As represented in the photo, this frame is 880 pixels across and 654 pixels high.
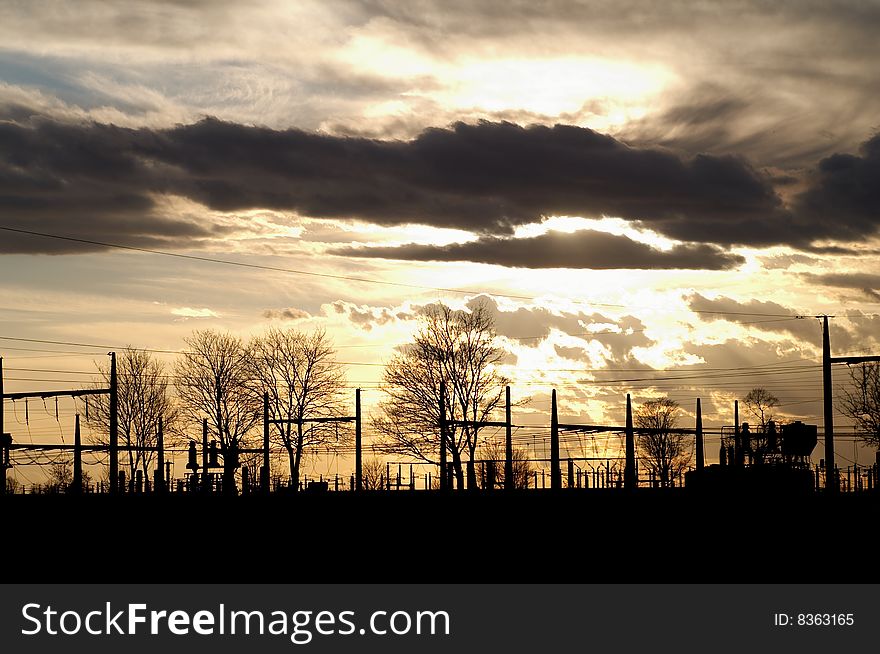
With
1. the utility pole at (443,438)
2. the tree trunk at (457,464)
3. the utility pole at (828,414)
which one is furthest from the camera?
the tree trunk at (457,464)

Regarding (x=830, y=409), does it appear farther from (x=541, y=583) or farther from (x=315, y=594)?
(x=315, y=594)

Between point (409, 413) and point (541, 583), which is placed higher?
point (409, 413)

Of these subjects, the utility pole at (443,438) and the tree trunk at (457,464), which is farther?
the tree trunk at (457,464)

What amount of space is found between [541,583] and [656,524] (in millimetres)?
9837

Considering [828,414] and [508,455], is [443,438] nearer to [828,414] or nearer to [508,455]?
[508,455]

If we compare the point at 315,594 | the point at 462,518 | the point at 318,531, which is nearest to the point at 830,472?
the point at 462,518

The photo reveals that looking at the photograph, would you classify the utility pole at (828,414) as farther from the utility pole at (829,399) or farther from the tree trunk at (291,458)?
the tree trunk at (291,458)

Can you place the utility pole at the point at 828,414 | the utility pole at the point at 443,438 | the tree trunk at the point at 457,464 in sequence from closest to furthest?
the utility pole at the point at 828,414 < the utility pole at the point at 443,438 < the tree trunk at the point at 457,464

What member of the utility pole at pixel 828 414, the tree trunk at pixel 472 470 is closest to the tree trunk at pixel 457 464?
the tree trunk at pixel 472 470

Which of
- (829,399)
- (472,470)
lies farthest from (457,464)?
(829,399)

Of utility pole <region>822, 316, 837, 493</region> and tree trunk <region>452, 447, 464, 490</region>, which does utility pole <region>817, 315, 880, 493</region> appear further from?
tree trunk <region>452, 447, 464, 490</region>

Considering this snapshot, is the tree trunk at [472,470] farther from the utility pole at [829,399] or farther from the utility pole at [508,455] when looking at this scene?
the utility pole at [829,399]

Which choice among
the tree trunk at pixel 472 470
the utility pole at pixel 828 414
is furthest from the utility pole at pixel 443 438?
the utility pole at pixel 828 414

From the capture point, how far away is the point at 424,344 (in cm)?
8356
